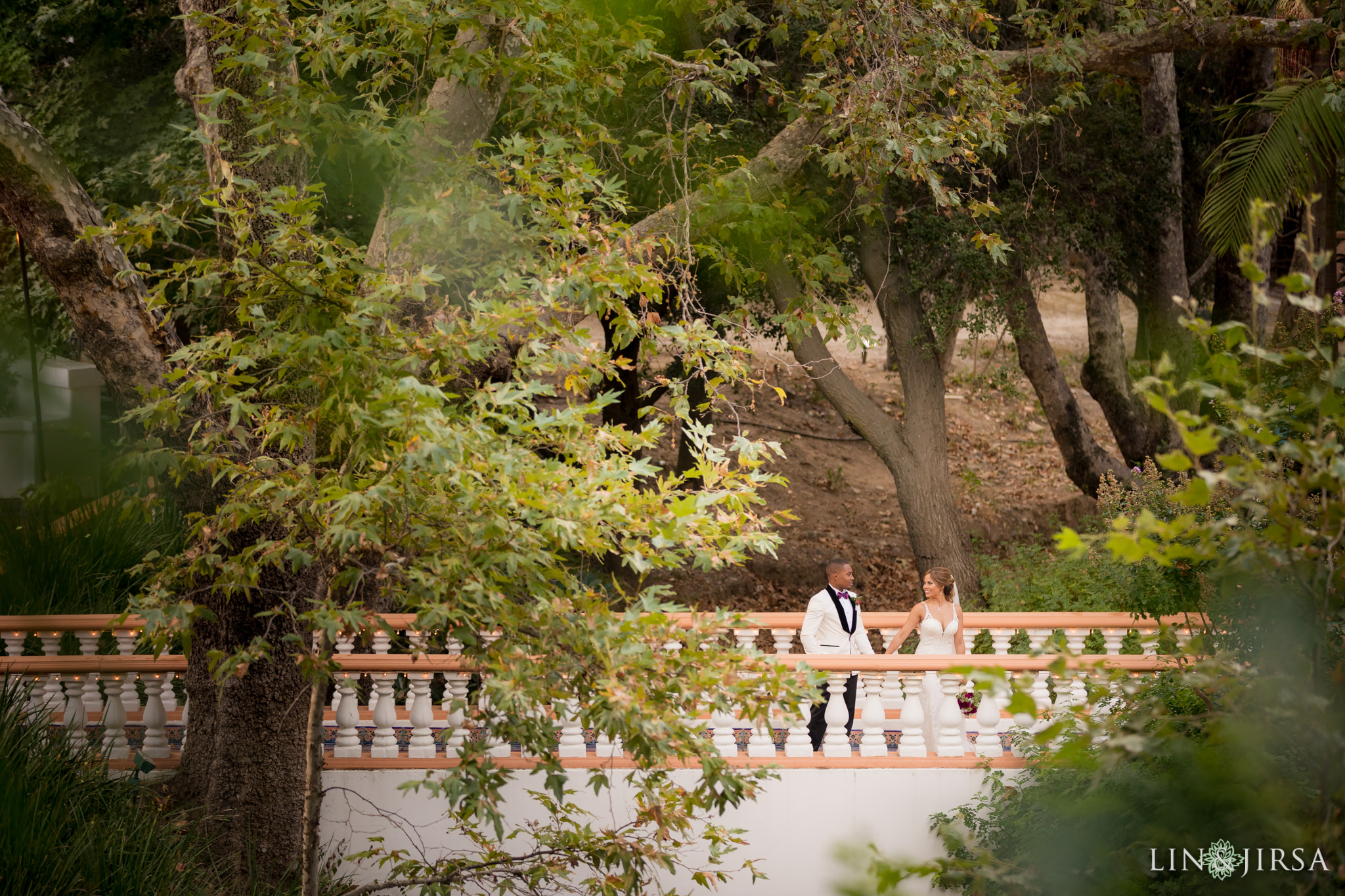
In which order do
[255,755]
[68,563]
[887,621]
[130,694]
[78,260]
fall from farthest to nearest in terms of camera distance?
[68,563]
[887,621]
[130,694]
[255,755]
[78,260]

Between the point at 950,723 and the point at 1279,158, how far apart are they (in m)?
5.86

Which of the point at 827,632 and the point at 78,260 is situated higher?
the point at 78,260

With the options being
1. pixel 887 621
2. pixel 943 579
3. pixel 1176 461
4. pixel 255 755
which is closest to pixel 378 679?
pixel 255 755

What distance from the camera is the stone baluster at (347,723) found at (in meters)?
6.45

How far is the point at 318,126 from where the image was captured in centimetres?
507

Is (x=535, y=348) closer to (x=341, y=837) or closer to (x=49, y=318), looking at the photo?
(x=341, y=837)

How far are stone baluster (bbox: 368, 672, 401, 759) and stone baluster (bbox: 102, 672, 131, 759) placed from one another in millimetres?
1531

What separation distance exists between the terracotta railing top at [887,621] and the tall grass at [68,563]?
974mm

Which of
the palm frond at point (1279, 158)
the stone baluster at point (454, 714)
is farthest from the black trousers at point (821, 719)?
the palm frond at point (1279, 158)

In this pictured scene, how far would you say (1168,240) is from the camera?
489 inches

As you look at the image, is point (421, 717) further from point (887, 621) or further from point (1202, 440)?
point (1202, 440)

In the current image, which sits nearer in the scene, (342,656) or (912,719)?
(912,719)

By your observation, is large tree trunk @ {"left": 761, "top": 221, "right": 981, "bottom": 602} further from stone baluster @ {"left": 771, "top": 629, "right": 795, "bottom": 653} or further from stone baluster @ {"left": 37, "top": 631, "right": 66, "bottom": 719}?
stone baluster @ {"left": 37, "top": 631, "right": 66, "bottom": 719}

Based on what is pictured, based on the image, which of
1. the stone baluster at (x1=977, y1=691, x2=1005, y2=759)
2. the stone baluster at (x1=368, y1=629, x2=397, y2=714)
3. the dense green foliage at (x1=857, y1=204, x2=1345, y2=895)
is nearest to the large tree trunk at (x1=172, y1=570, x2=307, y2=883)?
the stone baluster at (x1=368, y1=629, x2=397, y2=714)
